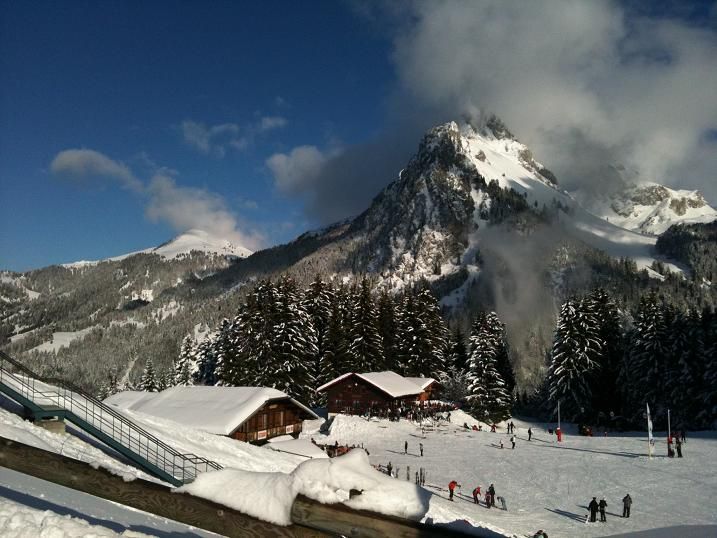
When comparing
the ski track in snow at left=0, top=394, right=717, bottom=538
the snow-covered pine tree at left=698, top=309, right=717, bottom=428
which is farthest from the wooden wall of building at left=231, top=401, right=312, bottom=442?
the snow-covered pine tree at left=698, top=309, right=717, bottom=428

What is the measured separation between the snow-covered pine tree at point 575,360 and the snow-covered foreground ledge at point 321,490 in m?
56.9

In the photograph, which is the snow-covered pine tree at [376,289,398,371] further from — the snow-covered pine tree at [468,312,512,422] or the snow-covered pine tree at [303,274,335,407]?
the snow-covered pine tree at [468,312,512,422]

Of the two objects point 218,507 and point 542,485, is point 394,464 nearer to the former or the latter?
point 542,485

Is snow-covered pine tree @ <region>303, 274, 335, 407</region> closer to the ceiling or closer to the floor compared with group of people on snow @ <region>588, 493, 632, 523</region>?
closer to the ceiling

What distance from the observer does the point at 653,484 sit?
89.4ft

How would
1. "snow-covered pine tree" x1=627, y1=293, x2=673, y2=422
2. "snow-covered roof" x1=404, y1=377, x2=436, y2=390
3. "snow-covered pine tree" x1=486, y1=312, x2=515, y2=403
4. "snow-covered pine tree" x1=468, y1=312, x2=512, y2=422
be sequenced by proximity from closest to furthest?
"snow-covered pine tree" x1=627, y1=293, x2=673, y2=422
"snow-covered pine tree" x1=468, y1=312, x2=512, y2=422
"snow-covered roof" x1=404, y1=377, x2=436, y2=390
"snow-covered pine tree" x1=486, y1=312, x2=515, y2=403

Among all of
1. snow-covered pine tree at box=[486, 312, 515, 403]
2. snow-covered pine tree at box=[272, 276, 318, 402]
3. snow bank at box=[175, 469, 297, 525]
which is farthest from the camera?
snow-covered pine tree at box=[486, 312, 515, 403]

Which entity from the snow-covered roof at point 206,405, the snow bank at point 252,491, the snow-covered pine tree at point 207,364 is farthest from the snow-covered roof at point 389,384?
the snow bank at point 252,491

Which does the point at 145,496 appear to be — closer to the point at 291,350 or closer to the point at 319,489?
the point at 319,489

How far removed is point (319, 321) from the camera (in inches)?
2462

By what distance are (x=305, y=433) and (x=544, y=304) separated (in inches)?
6266

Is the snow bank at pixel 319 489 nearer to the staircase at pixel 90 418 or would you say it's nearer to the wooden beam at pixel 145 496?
the wooden beam at pixel 145 496

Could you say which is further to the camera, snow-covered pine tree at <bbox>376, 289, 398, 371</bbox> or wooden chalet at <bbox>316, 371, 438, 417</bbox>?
snow-covered pine tree at <bbox>376, 289, 398, 371</bbox>

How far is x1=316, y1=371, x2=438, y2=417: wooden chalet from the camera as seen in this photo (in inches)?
1999
